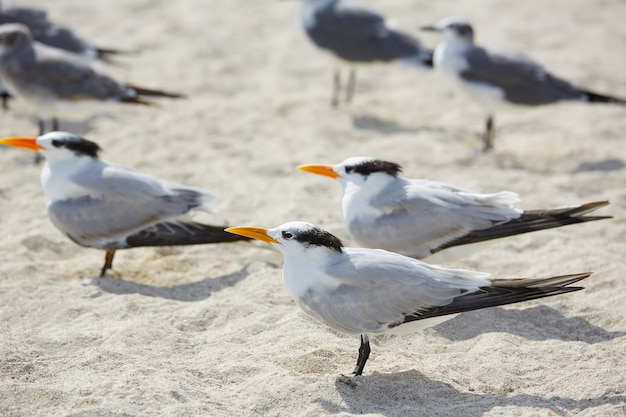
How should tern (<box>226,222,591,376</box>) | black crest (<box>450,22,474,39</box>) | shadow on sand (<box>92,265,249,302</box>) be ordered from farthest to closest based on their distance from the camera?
black crest (<box>450,22,474,39</box>) < shadow on sand (<box>92,265,249,302</box>) < tern (<box>226,222,591,376</box>)

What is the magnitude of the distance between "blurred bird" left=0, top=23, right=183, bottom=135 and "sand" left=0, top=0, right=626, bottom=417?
0.79 ft

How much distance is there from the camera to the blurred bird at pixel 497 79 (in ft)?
24.4

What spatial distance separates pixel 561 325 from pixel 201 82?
5190 mm

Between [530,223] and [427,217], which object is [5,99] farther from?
[530,223]

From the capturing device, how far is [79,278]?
17.2ft

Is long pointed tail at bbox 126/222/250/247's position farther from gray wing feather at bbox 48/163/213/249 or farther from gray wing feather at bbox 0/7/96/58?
gray wing feather at bbox 0/7/96/58

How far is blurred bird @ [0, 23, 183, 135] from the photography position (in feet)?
23.7

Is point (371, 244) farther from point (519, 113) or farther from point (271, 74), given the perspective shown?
point (271, 74)

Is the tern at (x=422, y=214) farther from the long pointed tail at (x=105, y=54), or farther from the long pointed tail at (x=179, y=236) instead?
the long pointed tail at (x=105, y=54)

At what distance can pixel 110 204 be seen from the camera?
17.5ft

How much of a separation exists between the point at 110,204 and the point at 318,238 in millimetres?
1827

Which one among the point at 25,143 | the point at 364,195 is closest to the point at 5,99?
the point at 25,143

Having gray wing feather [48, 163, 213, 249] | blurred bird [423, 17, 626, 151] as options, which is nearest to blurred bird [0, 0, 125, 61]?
gray wing feather [48, 163, 213, 249]

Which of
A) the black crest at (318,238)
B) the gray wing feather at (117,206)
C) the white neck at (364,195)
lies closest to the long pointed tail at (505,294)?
the black crest at (318,238)
